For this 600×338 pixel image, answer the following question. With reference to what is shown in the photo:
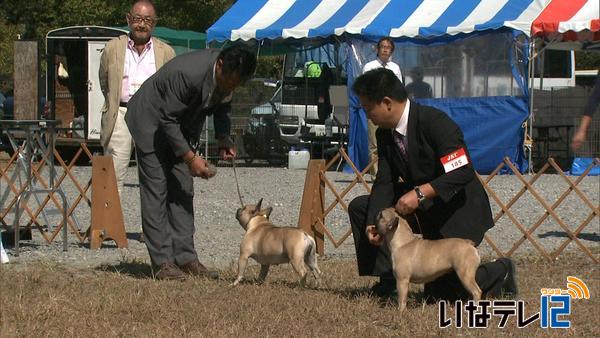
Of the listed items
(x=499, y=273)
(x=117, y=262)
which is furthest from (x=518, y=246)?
(x=117, y=262)

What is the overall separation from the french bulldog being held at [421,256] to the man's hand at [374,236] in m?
0.03

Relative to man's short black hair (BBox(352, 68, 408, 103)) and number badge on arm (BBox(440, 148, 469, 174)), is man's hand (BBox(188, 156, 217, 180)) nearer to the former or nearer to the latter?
man's short black hair (BBox(352, 68, 408, 103))

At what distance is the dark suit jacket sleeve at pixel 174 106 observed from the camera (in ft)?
21.2

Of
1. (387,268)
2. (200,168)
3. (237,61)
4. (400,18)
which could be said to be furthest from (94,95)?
(387,268)

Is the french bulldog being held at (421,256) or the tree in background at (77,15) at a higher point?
the tree in background at (77,15)

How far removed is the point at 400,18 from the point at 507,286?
32.2 ft

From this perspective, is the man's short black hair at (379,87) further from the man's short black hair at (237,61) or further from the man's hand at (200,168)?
the man's hand at (200,168)

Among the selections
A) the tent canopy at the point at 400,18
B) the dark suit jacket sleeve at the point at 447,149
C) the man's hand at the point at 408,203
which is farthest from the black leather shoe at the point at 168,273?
the tent canopy at the point at 400,18

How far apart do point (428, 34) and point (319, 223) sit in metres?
7.35

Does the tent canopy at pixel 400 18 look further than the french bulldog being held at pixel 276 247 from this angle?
Yes

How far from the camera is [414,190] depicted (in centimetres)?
571

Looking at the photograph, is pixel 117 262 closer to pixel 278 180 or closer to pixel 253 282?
pixel 253 282

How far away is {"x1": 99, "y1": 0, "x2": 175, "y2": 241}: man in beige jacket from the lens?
8.16 meters

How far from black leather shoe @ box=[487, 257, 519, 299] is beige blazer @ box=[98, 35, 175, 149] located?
3295 mm
